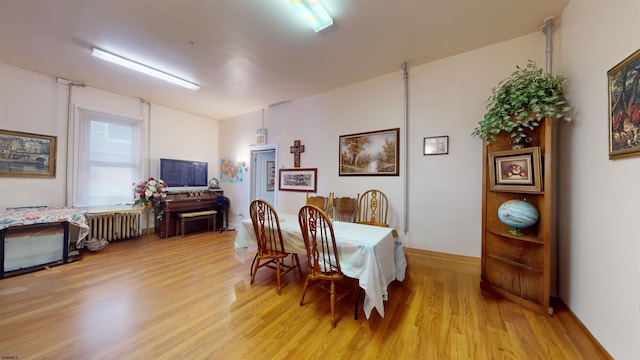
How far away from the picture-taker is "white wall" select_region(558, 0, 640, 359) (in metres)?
1.27

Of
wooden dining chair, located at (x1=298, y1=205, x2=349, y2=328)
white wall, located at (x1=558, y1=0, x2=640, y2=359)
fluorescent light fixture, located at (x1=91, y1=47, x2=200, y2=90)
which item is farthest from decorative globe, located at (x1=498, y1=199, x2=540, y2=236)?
fluorescent light fixture, located at (x1=91, y1=47, x2=200, y2=90)

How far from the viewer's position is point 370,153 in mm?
3352

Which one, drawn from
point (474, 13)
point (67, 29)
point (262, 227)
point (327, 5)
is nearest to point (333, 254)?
point (262, 227)

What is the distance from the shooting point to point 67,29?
2283mm

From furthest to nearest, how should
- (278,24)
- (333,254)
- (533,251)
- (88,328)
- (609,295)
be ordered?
1. (278,24)
2. (533,251)
3. (333,254)
4. (88,328)
5. (609,295)

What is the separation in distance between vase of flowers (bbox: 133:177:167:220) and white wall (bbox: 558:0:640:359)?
18.8 feet

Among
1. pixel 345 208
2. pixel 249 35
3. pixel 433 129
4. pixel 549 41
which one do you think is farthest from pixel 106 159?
pixel 549 41

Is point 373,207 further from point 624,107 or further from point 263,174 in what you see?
point 263,174

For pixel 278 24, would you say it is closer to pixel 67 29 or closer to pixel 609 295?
pixel 67 29

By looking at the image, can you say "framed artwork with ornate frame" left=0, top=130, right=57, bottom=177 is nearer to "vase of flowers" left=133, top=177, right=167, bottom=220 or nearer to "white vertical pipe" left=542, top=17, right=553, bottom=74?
"vase of flowers" left=133, top=177, right=167, bottom=220

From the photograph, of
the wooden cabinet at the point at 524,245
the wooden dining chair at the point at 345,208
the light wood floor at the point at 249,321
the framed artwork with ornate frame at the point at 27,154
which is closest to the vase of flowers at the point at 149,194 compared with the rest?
the framed artwork with ornate frame at the point at 27,154

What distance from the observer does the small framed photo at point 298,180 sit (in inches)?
157

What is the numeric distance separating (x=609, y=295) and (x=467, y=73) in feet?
8.03

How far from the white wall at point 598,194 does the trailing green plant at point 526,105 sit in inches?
5.9
